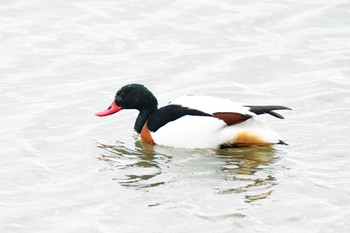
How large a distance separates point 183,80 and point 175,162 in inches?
136

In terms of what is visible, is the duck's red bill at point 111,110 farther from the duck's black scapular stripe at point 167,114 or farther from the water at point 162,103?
the duck's black scapular stripe at point 167,114

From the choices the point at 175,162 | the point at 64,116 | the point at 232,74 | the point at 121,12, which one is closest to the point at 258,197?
the point at 175,162

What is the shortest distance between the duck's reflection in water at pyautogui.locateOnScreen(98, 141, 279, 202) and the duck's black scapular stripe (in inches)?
10.9

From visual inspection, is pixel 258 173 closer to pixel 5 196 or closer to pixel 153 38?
pixel 5 196

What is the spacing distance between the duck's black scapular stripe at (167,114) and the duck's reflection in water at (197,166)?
0.91ft

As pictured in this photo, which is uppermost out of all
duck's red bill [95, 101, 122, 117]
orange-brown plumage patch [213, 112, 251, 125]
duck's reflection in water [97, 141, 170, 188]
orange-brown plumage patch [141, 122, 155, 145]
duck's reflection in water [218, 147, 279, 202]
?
orange-brown plumage patch [213, 112, 251, 125]

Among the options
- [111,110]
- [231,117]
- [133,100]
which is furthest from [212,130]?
[111,110]

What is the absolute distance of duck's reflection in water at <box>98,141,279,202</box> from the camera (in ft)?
33.7

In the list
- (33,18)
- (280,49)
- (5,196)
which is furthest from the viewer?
(33,18)

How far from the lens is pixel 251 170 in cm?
1084

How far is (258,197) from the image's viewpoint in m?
9.83

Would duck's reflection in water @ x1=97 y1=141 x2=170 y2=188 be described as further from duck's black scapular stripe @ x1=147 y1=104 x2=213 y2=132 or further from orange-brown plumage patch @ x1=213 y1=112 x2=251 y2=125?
orange-brown plumage patch @ x1=213 y1=112 x2=251 y2=125

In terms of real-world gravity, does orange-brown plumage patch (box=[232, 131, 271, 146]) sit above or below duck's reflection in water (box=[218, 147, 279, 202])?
above

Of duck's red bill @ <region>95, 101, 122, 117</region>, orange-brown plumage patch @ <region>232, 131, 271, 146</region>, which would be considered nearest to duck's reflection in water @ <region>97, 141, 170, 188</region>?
duck's red bill @ <region>95, 101, 122, 117</region>
